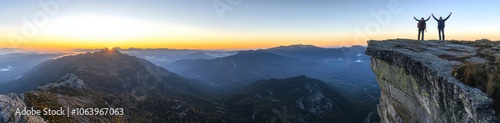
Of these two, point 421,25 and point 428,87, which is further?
point 421,25

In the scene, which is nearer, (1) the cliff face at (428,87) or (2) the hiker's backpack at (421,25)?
(1) the cliff face at (428,87)

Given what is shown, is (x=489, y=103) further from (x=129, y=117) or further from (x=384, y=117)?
(x=129, y=117)

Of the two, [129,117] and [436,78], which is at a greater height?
[436,78]

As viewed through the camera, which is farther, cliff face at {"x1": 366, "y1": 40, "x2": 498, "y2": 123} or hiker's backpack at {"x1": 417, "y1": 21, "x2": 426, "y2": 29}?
hiker's backpack at {"x1": 417, "y1": 21, "x2": 426, "y2": 29}

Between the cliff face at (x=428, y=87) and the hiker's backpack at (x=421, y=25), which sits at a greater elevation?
the hiker's backpack at (x=421, y=25)

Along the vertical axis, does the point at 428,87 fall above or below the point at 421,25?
below

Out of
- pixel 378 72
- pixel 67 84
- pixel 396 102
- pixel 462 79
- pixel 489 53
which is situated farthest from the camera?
pixel 67 84

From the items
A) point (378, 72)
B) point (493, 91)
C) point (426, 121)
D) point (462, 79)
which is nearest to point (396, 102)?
point (378, 72)

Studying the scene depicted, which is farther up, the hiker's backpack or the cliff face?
the hiker's backpack
